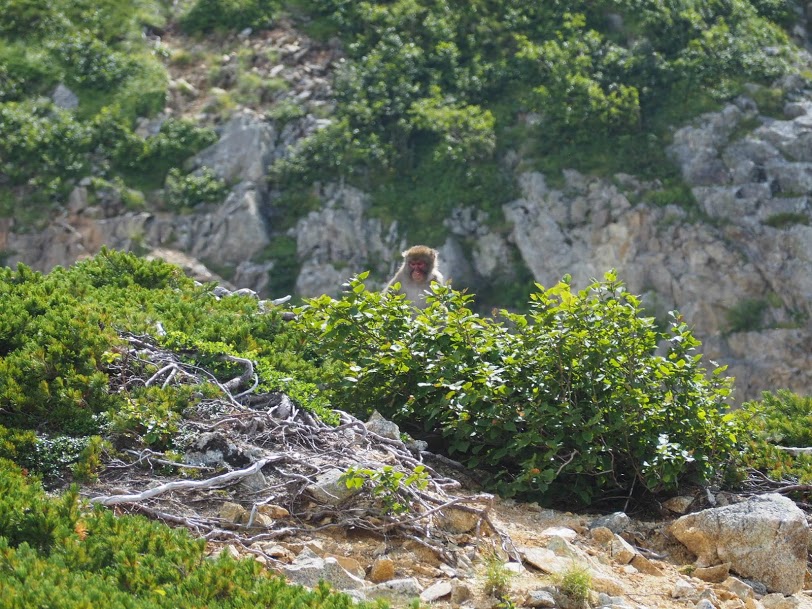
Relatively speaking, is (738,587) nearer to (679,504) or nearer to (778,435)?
(679,504)

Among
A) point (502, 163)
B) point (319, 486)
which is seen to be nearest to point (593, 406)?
point (319, 486)

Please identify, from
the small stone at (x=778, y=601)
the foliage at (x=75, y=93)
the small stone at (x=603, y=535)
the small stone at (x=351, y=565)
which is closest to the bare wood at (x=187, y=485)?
the small stone at (x=351, y=565)

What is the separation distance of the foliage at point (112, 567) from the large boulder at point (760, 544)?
2353mm

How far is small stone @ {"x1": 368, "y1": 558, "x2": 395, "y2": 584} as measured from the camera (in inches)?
208

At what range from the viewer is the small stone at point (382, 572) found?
5.28 meters

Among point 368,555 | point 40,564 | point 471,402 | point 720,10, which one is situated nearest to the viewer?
point 40,564

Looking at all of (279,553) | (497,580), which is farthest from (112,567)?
(497,580)

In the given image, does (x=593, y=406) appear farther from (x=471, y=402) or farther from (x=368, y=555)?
(x=368, y=555)

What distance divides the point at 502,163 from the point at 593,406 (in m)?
14.0

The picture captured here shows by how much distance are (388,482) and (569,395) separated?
5.25ft

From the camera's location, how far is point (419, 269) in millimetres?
11633

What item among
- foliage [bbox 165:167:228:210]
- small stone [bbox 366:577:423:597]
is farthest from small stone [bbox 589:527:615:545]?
foliage [bbox 165:167:228:210]

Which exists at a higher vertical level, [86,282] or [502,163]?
[86,282]

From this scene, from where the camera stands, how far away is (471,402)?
6.66 meters
